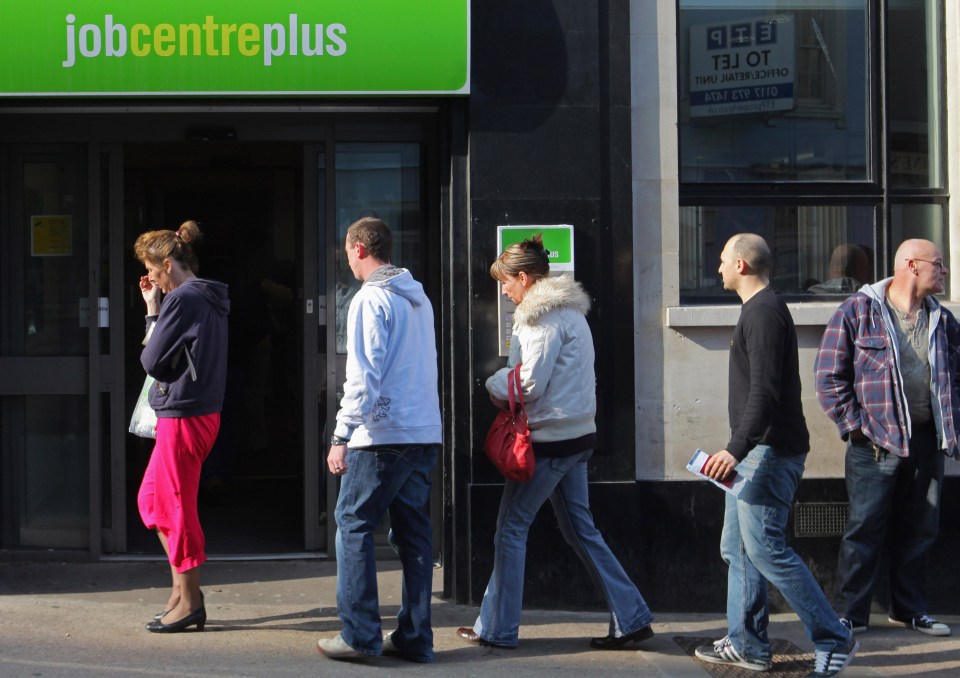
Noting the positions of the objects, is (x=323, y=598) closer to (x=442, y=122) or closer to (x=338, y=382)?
(x=338, y=382)

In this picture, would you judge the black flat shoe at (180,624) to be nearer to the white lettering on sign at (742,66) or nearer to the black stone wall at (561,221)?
the black stone wall at (561,221)

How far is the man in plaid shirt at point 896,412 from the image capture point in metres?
5.56

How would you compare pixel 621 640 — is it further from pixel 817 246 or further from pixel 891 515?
pixel 817 246

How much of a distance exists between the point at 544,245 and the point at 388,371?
4.30 feet

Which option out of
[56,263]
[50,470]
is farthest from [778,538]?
[56,263]

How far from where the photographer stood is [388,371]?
4.92 m

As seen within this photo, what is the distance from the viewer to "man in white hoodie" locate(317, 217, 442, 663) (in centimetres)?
487

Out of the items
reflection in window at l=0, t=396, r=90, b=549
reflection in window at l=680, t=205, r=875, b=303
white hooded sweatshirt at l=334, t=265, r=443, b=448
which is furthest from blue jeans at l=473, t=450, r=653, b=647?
reflection in window at l=0, t=396, r=90, b=549

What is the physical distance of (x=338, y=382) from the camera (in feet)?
→ 21.7

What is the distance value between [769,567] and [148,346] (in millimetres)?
2766

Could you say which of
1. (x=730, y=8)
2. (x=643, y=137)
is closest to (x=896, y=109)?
(x=730, y=8)

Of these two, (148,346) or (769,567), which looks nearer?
(769,567)

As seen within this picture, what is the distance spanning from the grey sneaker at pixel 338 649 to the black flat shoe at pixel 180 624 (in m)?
0.67

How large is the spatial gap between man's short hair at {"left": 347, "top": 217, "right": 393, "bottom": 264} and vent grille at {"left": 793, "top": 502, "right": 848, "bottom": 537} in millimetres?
2489
